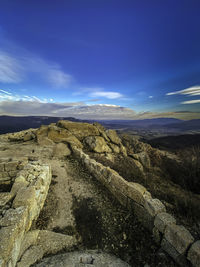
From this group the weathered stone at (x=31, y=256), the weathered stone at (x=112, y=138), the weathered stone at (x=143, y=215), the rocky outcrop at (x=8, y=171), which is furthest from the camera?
the weathered stone at (x=112, y=138)

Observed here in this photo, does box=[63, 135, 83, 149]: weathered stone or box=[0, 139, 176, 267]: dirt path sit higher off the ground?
box=[63, 135, 83, 149]: weathered stone

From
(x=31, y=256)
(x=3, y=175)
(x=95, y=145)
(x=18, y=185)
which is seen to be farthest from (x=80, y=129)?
(x=31, y=256)

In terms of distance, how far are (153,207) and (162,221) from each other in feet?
1.46

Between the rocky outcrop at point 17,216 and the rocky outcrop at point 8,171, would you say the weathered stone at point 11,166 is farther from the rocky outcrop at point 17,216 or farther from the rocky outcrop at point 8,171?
the rocky outcrop at point 17,216

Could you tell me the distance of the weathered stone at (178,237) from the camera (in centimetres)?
262

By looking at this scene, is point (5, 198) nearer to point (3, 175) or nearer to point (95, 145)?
point (3, 175)

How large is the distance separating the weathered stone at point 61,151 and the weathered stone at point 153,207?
27.0 feet

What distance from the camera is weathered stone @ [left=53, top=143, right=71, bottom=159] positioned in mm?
10375

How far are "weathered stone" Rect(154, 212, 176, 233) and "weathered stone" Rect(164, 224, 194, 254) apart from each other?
10 centimetres

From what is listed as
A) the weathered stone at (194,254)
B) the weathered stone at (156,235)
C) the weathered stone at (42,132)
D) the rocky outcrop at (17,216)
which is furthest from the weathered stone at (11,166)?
the weathered stone at (194,254)

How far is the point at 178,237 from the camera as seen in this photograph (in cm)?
273

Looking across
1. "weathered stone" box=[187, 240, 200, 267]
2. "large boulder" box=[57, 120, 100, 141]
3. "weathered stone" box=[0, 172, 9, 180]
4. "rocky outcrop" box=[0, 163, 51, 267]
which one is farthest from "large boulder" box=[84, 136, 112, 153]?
"weathered stone" box=[187, 240, 200, 267]

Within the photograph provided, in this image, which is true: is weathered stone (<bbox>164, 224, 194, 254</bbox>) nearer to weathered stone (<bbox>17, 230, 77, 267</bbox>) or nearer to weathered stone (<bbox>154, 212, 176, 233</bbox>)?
weathered stone (<bbox>154, 212, 176, 233</bbox>)

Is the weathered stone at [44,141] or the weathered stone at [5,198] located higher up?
the weathered stone at [44,141]
